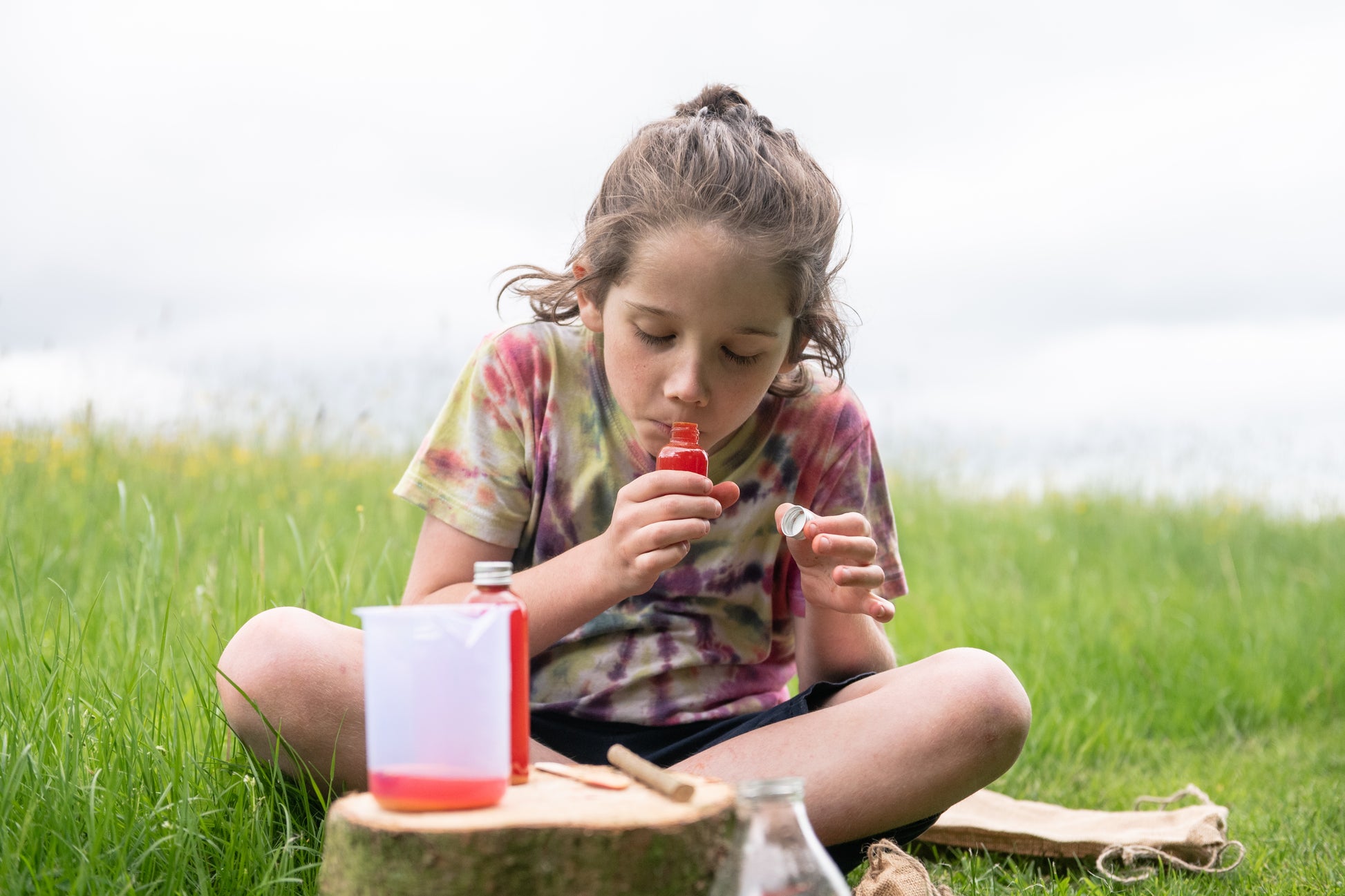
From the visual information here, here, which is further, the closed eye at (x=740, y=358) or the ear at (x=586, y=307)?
the ear at (x=586, y=307)

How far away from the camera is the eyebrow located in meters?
1.84

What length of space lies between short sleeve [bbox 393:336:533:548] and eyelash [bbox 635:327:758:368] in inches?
16.0

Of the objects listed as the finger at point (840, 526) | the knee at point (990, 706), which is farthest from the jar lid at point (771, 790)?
the knee at point (990, 706)

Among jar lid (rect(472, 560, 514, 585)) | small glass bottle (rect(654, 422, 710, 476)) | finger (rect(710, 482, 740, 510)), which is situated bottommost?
jar lid (rect(472, 560, 514, 585))

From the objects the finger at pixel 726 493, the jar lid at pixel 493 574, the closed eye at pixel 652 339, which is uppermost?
the closed eye at pixel 652 339

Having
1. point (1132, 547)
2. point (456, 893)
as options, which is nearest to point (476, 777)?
point (456, 893)

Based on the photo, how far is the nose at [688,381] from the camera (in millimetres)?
1804

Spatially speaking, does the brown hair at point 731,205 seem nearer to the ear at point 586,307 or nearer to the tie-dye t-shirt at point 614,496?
the ear at point 586,307

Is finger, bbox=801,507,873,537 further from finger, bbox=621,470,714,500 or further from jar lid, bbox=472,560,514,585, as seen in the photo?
jar lid, bbox=472,560,514,585

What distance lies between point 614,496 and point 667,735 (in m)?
0.45

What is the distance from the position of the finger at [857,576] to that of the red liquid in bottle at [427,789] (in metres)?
→ 0.68

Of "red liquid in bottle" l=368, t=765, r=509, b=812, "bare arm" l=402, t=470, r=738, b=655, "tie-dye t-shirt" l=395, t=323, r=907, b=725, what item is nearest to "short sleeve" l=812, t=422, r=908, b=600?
"tie-dye t-shirt" l=395, t=323, r=907, b=725

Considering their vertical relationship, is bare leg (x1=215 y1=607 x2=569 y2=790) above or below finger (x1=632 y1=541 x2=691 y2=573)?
below

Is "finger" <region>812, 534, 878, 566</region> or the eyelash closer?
"finger" <region>812, 534, 878, 566</region>
